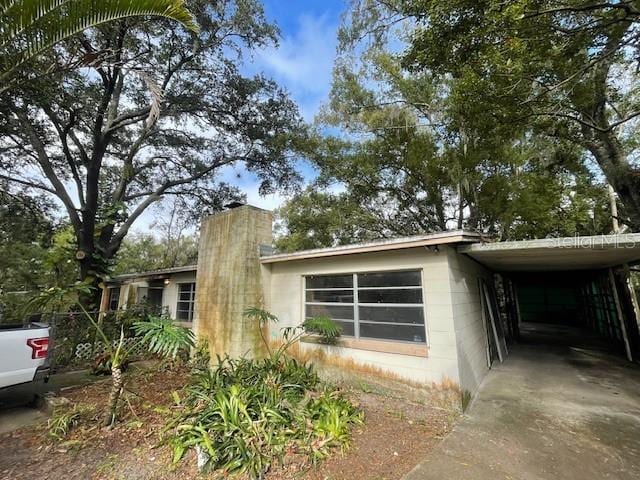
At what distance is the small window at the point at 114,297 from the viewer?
13422mm

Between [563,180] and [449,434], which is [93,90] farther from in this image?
[563,180]

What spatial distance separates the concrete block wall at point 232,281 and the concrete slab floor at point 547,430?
14.6 feet

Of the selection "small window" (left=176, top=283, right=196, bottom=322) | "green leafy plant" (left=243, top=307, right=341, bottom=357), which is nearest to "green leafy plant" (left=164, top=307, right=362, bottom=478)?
"green leafy plant" (left=243, top=307, right=341, bottom=357)

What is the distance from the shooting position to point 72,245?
9.56m

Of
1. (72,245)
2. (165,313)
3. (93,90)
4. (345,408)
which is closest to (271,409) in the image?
(345,408)

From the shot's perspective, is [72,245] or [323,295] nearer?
[323,295]

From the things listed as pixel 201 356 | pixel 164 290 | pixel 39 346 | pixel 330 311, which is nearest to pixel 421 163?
pixel 330 311

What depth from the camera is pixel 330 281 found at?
591 centimetres

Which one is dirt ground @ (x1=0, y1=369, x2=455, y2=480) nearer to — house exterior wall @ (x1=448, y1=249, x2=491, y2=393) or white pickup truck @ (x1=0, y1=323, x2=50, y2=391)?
white pickup truck @ (x1=0, y1=323, x2=50, y2=391)

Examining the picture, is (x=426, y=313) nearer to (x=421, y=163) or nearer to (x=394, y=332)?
(x=394, y=332)

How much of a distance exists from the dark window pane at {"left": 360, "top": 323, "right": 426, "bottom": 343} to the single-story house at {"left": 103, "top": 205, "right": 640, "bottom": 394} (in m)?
0.02

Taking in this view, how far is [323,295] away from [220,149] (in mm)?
8438

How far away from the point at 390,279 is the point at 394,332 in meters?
0.92

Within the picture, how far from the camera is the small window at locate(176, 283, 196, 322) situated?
360 inches
